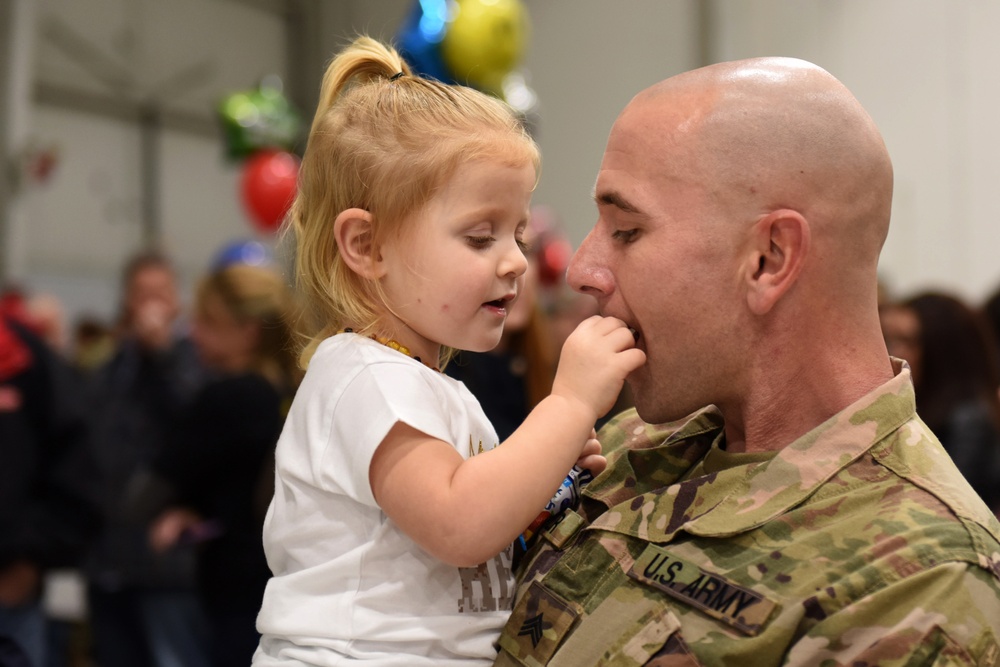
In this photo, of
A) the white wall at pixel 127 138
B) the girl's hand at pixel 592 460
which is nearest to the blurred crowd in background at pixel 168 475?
the girl's hand at pixel 592 460

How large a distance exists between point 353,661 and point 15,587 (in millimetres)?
2181

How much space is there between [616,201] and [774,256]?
24 cm

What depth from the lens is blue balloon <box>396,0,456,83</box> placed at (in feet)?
14.1

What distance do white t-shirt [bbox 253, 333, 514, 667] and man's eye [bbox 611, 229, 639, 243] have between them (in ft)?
A: 1.12

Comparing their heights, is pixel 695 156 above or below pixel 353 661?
above

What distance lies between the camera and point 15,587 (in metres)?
3.12

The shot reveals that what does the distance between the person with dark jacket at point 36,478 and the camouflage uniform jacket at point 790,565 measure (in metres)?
2.09

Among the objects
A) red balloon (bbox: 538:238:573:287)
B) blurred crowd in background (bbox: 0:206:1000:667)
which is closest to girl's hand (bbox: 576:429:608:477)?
blurred crowd in background (bbox: 0:206:1000:667)

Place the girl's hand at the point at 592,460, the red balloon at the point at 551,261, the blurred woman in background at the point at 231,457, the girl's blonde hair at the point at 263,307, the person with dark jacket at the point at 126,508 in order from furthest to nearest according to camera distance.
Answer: the red balloon at the point at 551,261 < the person with dark jacket at the point at 126,508 < the girl's blonde hair at the point at 263,307 < the blurred woman in background at the point at 231,457 < the girl's hand at the point at 592,460

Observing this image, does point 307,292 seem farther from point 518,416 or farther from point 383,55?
point 518,416

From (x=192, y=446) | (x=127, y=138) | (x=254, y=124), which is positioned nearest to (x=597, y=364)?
(x=192, y=446)

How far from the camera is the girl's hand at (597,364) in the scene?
139cm

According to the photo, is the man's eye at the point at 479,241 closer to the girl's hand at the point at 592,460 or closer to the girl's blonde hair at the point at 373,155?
the girl's blonde hair at the point at 373,155

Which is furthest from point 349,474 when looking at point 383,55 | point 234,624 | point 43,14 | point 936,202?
point 43,14
